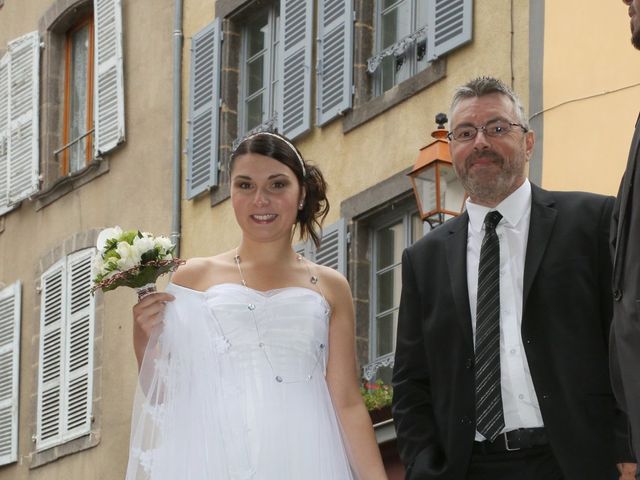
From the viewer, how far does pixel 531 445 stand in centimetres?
591

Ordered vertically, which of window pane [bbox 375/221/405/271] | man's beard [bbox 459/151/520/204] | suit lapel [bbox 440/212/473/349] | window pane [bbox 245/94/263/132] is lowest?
suit lapel [bbox 440/212/473/349]

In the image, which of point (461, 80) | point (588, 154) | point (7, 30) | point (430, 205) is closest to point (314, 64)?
point (461, 80)

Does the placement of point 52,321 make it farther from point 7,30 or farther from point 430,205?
point 430,205

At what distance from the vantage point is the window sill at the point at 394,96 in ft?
42.6

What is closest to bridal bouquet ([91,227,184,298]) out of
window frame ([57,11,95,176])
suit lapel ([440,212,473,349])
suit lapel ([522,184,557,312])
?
suit lapel ([440,212,473,349])

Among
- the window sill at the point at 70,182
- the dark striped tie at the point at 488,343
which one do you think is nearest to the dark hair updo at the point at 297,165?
the dark striped tie at the point at 488,343

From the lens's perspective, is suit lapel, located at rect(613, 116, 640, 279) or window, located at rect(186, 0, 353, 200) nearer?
suit lapel, located at rect(613, 116, 640, 279)

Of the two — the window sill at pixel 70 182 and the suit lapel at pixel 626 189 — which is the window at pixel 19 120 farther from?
the suit lapel at pixel 626 189

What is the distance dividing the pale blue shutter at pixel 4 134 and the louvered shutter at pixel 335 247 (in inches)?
254

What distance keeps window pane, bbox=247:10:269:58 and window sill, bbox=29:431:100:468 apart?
418cm

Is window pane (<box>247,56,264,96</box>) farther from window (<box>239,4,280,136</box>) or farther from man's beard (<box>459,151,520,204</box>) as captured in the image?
man's beard (<box>459,151,520,204</box>)

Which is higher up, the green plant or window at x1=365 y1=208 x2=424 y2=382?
window at x1=365 y1=208 x2=424 y2=382

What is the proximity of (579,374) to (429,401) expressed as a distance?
2.08ft

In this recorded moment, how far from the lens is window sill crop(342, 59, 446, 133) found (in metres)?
13.0
